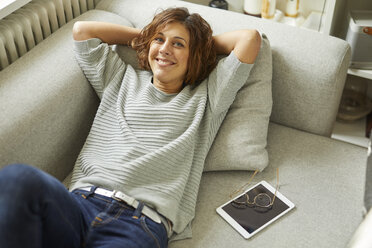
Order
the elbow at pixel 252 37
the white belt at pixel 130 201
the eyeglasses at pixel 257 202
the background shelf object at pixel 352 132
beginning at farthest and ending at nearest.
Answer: the background shelf object at pixel 352 132 → the elbow at pixel 252 37 → the eyeglasses at pixel 257 202 → the white belt at pixel 130 201

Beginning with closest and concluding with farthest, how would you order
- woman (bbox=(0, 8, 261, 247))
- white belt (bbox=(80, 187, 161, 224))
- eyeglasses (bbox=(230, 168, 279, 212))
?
1. woman (bbox=(0, 8, 261, 247))
2. white belt (bbox=(80, 187, 161, 224))
3. eyeglasses (bbox=(230, 168, 279, 212))

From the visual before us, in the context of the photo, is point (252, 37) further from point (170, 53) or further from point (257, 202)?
point (257, 202)

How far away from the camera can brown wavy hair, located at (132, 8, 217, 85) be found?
1.54 m

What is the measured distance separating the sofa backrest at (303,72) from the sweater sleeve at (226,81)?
0.19 meters

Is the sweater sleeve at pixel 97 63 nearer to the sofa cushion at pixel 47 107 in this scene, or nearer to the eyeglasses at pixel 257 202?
the sofa cushion at pixel 47 107

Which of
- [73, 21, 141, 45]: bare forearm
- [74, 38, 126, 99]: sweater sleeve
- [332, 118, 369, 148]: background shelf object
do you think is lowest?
[332, 118, 369, 148]: background shelf object

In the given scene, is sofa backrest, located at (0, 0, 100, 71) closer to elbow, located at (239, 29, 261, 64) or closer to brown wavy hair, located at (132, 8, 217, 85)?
brown wavy hair, located at (132, 8, 217, 85)

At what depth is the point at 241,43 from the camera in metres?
1.52

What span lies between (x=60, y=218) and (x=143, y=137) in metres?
0.40

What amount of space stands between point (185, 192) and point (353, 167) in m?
0.60

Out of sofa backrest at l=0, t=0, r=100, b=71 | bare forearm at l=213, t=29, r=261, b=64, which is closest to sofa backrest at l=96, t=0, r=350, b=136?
bare forearm at l=213, t=29, r=261, b=64

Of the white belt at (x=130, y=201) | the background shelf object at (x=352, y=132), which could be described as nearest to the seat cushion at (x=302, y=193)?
the white belt at (x=130, y=201)

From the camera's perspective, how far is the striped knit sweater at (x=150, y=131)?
135 centimetres

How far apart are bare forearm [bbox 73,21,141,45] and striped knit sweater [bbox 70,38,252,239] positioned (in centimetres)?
3
